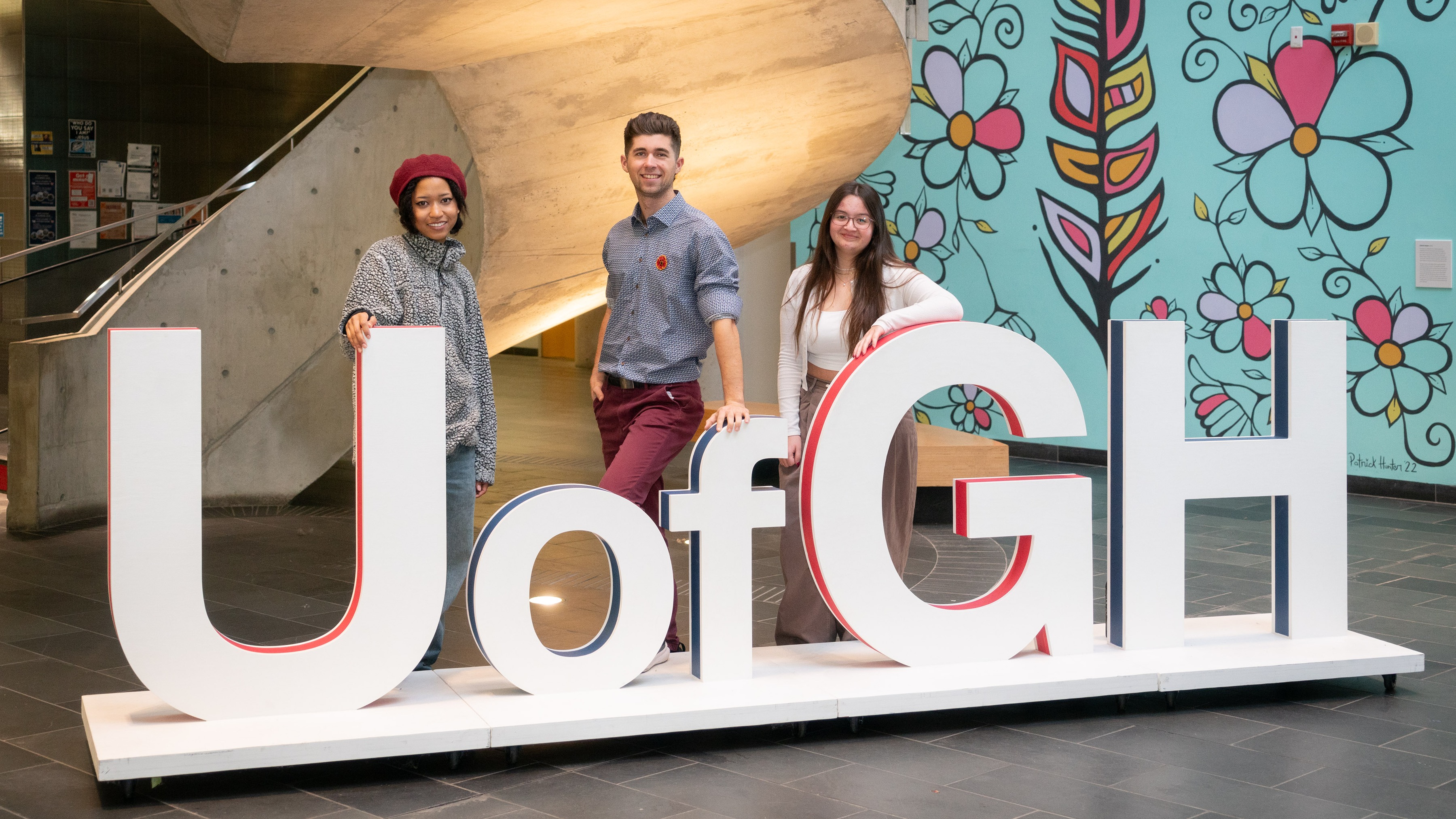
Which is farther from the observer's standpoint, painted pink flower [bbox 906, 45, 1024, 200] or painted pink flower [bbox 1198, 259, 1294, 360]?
painted pink flower [bbox 906, 45, 1024, 200]

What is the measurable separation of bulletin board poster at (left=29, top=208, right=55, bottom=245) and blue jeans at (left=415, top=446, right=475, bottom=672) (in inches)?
429

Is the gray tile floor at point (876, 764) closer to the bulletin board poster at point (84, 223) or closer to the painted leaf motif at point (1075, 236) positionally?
the painted leaf motif at point (1075, 236)

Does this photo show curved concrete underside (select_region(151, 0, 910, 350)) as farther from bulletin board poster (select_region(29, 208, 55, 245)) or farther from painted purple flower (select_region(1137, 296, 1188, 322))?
bulletin board poster (select_region(29, 208, 55, 245))

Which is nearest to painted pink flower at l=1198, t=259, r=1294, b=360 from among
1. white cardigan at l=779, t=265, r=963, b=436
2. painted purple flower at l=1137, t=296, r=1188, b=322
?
painted purple flower at l=1137, t=296, r=1188, b=322


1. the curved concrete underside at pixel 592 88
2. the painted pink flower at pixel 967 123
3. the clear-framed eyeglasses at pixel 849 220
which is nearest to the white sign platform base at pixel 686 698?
the clear-framed eyeglasses at pixel 849 220

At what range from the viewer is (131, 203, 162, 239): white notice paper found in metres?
13.4

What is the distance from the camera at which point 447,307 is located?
12.6 ft

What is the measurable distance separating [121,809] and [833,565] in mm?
1895

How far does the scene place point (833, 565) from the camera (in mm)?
3764

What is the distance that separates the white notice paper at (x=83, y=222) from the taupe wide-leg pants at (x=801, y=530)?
36.3 ft

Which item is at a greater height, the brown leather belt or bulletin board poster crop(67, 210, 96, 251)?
bulletin board poster crop(67, 210, 96, 251)

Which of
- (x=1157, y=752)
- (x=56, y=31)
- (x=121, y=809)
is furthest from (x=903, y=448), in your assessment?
(x=56, y=31)

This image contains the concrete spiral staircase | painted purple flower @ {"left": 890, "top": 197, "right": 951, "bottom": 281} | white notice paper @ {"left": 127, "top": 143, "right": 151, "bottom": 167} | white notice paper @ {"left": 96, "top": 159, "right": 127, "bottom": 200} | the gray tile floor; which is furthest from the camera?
white notice paper @ {"left": 127, "top": 143, "right": 151, "bottom": 167}

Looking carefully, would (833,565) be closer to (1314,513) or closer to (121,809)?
(1314,513)
